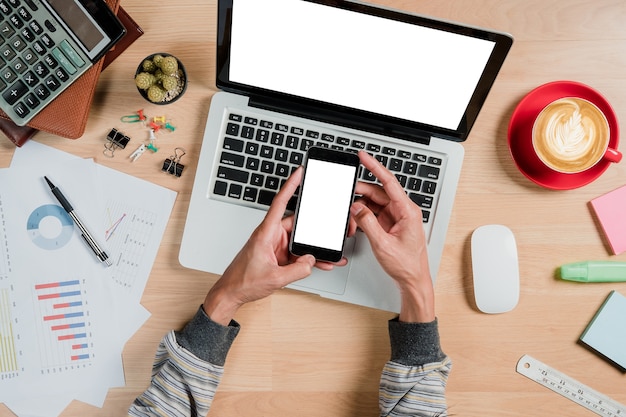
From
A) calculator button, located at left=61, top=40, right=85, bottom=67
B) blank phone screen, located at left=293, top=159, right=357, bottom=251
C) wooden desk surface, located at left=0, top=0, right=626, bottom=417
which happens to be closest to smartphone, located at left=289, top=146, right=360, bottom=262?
blank phone screen, located at left=293, top=159, right=357, bottom=251

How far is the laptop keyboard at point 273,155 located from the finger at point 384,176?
0.05 meters

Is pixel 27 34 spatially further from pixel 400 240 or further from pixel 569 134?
pixel 569 134

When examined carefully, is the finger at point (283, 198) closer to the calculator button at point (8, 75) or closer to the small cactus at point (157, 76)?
the small cactus at point (157, 76)

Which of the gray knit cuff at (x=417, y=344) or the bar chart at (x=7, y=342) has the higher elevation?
the gray knit cuff at (x=417, y=344)

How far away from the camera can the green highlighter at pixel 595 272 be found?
785 millimetres

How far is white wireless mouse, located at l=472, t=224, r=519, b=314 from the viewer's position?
777mm

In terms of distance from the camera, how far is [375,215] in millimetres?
783

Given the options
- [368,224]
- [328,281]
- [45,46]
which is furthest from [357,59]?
[45,46]

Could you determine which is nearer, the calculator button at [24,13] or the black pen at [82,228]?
the calculator button at [24,13]

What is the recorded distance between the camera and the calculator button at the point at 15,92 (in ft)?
2.27

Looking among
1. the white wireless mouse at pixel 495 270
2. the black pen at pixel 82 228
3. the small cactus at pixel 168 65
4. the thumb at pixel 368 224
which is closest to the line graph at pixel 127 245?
the black pen at pixel 82 228

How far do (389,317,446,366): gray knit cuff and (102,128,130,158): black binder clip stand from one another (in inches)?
20.5

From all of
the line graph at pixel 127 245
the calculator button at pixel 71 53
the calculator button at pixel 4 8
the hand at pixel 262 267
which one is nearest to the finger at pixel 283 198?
the hand at pixel 262 267

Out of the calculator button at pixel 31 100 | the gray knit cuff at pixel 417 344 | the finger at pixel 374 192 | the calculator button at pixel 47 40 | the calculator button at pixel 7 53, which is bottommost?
the gray knit cuff at pixel 417 344
